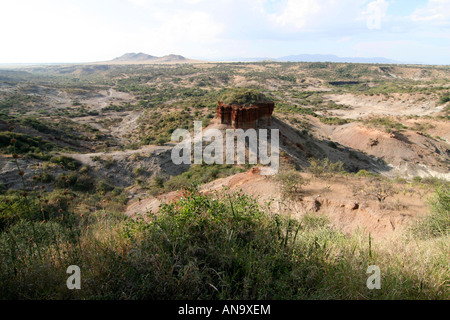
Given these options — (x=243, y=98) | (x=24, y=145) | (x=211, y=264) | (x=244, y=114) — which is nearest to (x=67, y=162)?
(x=24, y=145)

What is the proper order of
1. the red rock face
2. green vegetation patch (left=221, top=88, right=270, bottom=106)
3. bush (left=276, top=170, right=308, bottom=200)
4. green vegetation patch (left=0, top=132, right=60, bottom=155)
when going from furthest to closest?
green vegetation patch (left=221, top=88, right=270, bottom=106) < the red rock face < green vegetation patch (left=0, top=132, right=60, bottom=155) < bush (left=276, top=170, right=308, bottom=200)

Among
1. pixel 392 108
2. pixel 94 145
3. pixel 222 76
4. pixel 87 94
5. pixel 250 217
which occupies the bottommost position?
pixel 94 145

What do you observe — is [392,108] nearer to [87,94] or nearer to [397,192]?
[397,192]

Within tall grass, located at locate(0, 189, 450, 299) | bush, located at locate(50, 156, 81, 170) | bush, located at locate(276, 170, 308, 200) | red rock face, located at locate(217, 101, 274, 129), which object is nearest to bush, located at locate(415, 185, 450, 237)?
tall grass, located at locate(0, 189, 450, 299)

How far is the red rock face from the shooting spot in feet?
64.5

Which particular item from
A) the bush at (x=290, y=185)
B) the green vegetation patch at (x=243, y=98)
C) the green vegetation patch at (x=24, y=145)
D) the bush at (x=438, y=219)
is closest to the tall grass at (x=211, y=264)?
the bush at (x=438, y=219)

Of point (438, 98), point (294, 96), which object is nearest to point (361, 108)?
point (438, 98)

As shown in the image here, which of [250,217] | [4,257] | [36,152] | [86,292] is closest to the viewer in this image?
[86,292]

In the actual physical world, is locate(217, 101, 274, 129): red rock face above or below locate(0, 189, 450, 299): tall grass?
above

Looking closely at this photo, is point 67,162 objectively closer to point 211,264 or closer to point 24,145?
point 24,145

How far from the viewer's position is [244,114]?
64.7 ft

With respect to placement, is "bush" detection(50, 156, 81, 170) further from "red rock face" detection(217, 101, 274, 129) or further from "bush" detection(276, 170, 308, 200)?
"bush" detection(276, 170, 308, 200)

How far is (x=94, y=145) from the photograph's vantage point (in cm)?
2447
